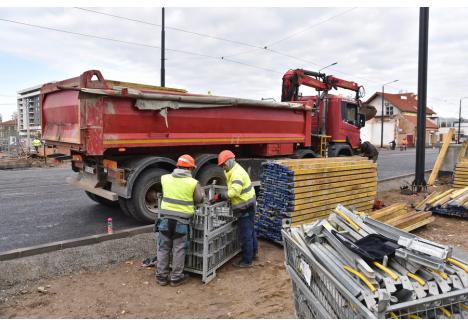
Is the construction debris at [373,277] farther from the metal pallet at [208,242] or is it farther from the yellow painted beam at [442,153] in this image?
the yellow painted beam at [442,153]

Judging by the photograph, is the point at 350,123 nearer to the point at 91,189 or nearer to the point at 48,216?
the point at 91,189

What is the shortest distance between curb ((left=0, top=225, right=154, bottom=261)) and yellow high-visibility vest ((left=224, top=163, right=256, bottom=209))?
78.0 inches

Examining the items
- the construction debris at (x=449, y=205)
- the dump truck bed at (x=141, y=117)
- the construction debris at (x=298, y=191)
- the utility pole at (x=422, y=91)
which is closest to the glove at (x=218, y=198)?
the construction debris at (x=298, y=191)

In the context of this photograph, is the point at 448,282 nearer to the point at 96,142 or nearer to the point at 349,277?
the point at 349,277

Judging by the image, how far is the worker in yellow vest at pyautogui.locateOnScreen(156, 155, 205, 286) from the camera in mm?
4676

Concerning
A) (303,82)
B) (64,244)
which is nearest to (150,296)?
(64,244)

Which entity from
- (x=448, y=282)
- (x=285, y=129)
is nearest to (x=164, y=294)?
(x=448, y=282)

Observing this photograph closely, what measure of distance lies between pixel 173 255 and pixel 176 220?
45cm

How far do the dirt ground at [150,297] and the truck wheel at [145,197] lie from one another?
5.92ft

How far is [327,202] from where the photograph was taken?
22.2 feet

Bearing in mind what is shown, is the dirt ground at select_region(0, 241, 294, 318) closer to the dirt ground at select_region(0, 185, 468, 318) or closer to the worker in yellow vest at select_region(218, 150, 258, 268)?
the dirt ground at select_region(0, 185, 468, 318)

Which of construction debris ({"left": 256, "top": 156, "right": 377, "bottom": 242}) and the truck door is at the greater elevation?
the truck door

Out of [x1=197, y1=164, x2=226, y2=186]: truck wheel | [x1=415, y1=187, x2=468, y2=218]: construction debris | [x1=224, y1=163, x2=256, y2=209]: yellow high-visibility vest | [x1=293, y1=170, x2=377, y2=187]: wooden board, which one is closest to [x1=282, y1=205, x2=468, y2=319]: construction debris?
[x1=224, y1=163, x2=256, y2=209]: yellow high-visibility vest

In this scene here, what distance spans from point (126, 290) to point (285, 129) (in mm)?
6507
